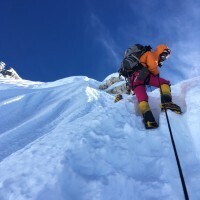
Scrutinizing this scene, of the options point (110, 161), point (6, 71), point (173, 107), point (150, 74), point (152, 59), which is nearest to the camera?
point (110, 161)

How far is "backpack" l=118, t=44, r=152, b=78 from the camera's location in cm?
656

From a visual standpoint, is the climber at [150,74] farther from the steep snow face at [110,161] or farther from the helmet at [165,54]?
the steep snow face at [110,161]

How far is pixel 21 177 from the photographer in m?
3.50

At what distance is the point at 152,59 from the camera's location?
6289 millimetres

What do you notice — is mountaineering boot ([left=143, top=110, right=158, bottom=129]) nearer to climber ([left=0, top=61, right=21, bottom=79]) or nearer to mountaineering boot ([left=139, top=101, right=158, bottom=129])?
mountaineering boot ([left=139, top=101, right=158, bottom=129])

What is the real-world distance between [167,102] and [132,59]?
1591 millimetres

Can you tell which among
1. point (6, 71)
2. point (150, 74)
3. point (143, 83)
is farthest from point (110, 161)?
point (6, 71)

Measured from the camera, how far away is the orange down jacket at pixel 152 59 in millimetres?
6285

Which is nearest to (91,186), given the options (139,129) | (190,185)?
(190,185)

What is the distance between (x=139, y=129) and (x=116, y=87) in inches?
1271

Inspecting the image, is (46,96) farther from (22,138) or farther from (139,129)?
(139,129)

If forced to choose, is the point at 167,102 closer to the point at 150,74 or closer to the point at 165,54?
the point at 150,74

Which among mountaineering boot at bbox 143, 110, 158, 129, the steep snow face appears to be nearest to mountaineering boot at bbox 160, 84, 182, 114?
the steep snow face

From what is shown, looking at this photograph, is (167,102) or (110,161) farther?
(167,102)
